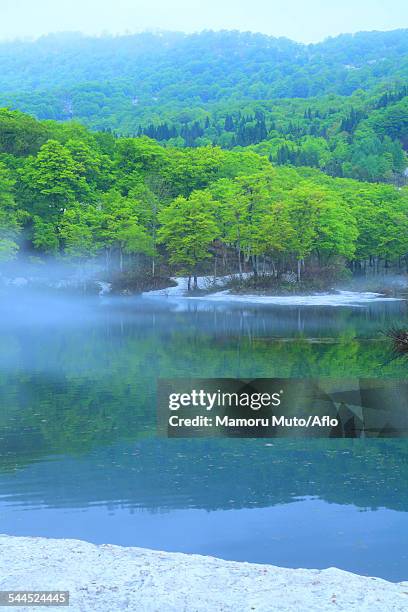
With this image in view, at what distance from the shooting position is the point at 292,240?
199 feet

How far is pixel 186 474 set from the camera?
1210 cm

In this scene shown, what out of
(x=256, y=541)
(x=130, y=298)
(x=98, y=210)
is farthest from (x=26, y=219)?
(x=256, y=541)

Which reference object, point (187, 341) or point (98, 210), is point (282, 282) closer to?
point (98, 210)

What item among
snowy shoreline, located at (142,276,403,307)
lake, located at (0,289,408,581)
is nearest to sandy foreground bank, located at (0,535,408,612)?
lake, located at (0,289,408,581)

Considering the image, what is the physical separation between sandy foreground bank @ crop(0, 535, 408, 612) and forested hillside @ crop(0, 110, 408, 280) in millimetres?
49008

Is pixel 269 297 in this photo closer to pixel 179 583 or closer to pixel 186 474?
pixel 186 474

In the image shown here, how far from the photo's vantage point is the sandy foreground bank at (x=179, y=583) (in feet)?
21.9

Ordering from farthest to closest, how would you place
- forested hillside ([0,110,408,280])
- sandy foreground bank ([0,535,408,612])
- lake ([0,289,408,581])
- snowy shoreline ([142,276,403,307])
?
1. forested hillside ([0,110,408,280])
2. snowy shoreline ([142,276,403,307])
3. lake ([0,289,408,581])
4. sandy foreground bank ([0,535,408,612])

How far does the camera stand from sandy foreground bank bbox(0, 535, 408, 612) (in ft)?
21.9

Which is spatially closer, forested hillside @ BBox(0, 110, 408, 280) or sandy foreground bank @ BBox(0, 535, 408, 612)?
sandy foreground bank @ BBox(0, 535, 408, 612)

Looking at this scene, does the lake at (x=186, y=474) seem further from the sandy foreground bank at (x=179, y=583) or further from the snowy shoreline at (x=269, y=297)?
the snowy shoreline at (x=269, y=297)

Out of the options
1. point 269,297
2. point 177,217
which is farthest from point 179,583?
point 177,217

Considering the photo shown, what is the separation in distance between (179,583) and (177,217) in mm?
56614

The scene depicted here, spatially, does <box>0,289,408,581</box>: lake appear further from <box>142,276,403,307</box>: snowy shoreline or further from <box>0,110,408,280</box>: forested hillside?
<box>0,110,408,280</box>: forested hillside
